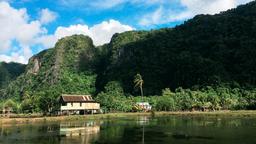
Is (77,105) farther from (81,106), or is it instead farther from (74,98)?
Result: (74,98)

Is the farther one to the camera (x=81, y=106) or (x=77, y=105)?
(x=81, y=106)

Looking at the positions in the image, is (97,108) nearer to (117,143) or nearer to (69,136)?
(69,136)

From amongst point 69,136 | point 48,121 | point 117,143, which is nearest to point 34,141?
point 69,136

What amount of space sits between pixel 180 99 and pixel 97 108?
28.7 m

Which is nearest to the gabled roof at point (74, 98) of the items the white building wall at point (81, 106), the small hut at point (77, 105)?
the small hut at point (77, 105)

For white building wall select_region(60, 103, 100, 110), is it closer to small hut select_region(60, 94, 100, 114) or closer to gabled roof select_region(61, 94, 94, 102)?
small hut select_region(60, 94, 100, 114)

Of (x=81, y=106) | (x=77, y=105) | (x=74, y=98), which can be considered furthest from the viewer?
(x=81, y=106)

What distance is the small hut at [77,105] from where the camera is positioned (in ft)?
369

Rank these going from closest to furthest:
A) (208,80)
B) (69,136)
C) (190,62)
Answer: (69,136) < (208,80) < (190,62)

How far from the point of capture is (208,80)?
16150 centimetres

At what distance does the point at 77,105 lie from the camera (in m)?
116

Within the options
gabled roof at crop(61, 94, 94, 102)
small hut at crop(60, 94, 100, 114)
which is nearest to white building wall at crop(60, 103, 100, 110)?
small hut at crop(60, 94, 100, 114)

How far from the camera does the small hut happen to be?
113 metres

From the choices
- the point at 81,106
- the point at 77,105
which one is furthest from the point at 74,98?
the point at 81,106
